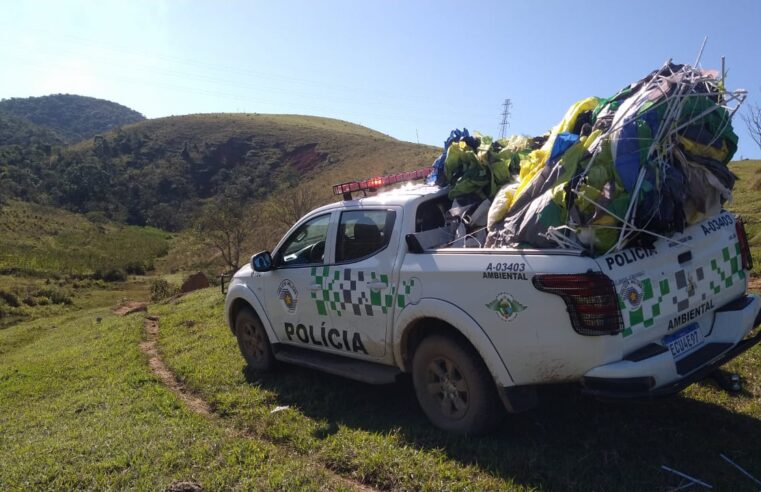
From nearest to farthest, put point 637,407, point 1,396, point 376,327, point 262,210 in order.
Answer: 1. point 637,407
2. point 376,327
3. point 1,396
4. point 262,210

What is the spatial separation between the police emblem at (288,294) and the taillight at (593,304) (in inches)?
118

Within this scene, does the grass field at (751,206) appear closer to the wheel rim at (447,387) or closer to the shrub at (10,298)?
the wheel rim at (447,387)

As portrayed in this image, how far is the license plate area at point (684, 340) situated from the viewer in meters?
3.70

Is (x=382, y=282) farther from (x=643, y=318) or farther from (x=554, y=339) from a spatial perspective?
(x=643, y=318)

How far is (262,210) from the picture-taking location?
29.3 meters

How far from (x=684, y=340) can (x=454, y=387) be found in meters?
1.56

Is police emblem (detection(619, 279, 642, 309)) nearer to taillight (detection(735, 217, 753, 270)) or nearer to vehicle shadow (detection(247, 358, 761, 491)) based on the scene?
vehicle shadow (detection(247, 358, 761, 491))

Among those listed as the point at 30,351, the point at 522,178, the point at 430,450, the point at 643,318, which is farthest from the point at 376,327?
the point at 30,351

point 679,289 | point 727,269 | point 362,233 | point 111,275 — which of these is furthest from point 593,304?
point 111,275

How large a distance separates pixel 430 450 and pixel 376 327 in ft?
3.61

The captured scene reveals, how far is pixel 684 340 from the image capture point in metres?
3.81

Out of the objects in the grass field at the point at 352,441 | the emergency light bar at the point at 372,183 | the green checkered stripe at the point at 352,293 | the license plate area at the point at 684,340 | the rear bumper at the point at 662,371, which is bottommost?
the grass field at the point at 352,441

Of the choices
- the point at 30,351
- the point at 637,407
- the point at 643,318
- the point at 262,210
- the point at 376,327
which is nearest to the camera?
the point at 643,318

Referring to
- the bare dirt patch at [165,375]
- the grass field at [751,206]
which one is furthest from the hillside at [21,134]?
the grass field at [751,206]
